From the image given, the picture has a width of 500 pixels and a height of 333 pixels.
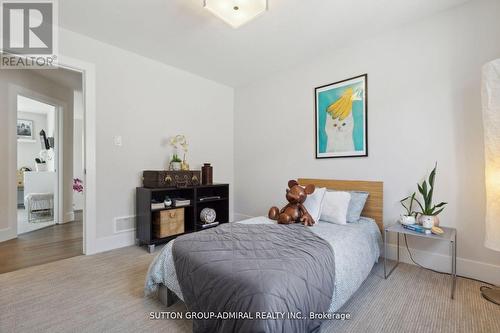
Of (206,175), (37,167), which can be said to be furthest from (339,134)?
(37,167)

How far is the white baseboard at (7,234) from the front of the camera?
3055 mm

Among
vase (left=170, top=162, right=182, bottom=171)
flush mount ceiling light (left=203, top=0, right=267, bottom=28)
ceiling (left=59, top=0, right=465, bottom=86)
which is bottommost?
vase (left=170, top=162, right=182, bottom=171)

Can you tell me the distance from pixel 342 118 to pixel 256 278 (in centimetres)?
230

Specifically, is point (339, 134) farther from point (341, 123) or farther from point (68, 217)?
point (68, 217)

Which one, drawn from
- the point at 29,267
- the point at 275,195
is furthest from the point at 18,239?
the point at 275,195

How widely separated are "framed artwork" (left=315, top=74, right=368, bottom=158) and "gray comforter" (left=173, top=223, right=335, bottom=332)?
149cm

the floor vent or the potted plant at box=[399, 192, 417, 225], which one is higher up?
the potted plant at box=[399, 192, 417, 225]

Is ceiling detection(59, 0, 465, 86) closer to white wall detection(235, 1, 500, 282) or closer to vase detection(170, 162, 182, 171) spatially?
white wall detection(235, 1, 500, 282)

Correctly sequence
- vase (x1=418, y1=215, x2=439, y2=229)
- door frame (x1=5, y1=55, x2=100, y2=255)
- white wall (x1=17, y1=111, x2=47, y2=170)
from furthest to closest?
1. white wall (x1=17, y1=111, x2=47, y2=170)
2. door frame (x1=5, y1=55, x2=100, y2=255)
3. vase (x1=418, y1=215, x2=439, y2=229)

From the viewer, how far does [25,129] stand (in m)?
5.90

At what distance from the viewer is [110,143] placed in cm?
277

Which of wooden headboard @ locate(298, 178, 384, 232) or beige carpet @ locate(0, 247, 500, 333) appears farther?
wooden headboard @ locate(298, 178, 384, 232)

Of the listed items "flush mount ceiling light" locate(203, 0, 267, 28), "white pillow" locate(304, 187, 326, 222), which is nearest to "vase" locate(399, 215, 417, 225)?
"white pillow" locate(304, 187, 326, 222)

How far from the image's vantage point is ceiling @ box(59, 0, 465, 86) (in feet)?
6.77
